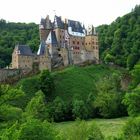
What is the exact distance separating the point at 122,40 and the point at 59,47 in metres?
50.9

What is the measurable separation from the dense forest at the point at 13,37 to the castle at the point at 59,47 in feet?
54.3

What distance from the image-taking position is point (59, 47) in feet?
335

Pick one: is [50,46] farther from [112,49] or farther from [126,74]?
[112,49]

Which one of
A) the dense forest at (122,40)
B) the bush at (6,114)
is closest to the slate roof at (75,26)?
the dense forest at (122,40)

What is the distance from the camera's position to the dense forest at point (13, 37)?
398 ft

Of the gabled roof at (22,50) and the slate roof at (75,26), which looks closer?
the gabled roof at (22,50)

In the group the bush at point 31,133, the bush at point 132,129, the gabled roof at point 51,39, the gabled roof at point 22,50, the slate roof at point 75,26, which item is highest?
the slate roof at point 75,26

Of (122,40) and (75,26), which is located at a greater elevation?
(75,26)

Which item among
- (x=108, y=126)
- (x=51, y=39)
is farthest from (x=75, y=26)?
(x=108, y=126)

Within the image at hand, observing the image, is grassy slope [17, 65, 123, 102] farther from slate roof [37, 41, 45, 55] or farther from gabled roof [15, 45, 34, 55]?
gabled roof [15, 45, 34, 55]

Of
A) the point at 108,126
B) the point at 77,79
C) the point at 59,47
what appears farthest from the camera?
the point at 59,47

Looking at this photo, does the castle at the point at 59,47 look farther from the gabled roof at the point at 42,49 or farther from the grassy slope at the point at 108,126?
the grassy slope at the point at 108,126

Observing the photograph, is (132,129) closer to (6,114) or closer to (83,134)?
(83,134)

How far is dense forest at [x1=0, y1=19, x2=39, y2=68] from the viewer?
398ft
